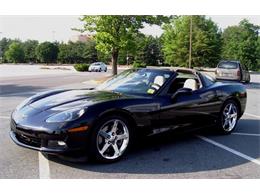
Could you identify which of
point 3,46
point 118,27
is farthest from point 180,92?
point 3,46

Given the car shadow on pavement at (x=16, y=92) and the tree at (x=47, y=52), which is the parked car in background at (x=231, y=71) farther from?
the tree at (x=47, y=52)

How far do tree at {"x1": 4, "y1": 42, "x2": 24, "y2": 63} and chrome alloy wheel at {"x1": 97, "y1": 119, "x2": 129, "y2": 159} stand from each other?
87.2 m

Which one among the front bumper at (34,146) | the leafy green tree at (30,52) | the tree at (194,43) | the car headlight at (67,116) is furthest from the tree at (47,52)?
the car headlight at (67,116)

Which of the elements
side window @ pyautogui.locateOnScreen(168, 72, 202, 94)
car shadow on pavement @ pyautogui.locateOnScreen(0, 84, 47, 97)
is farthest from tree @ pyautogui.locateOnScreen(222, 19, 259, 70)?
side window @ pyautogui.locateOnScreen(168, 72, 202, 94)

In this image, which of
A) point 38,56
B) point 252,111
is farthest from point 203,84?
point 38,56

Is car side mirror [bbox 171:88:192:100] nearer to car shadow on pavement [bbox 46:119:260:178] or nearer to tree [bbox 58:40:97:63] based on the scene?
car shadow on pavement [bbox 46:119:260:178]

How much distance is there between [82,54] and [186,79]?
73981 millimetres

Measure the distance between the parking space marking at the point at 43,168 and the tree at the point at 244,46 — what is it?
54.4m

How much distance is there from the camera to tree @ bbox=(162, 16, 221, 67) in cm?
4966

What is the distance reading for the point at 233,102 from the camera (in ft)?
22.1

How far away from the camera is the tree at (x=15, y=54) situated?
86500mm

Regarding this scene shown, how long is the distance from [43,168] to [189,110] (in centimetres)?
246

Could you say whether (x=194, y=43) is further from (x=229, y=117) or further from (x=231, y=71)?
(x=229, y=117)

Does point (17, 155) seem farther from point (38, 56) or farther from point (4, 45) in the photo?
point (4, 45)
